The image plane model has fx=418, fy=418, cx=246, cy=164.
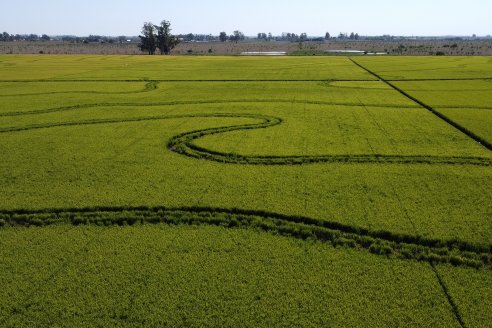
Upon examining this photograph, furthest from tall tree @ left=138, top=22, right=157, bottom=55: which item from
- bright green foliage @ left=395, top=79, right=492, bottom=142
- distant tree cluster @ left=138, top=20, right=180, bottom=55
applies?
bright green foliage @ left=395, top=79, right=492, bottom=142

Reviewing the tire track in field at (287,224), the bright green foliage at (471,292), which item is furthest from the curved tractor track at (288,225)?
the bright green foliage at (471,292)

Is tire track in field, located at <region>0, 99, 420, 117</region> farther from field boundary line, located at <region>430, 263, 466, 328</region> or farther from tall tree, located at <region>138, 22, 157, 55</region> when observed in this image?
tall tree, located at <region>138, 22, 157, 55</region>

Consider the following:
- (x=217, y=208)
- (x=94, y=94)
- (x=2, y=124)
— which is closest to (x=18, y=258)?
(x=217, y=208)

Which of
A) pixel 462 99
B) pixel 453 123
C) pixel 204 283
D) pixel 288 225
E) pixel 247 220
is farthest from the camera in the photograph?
pixel 462 99

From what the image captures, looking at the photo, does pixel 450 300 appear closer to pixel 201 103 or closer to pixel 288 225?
pixel 288 225

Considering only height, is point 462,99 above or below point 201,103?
above

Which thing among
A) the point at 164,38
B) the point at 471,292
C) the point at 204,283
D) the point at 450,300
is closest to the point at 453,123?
the point at 471,292
